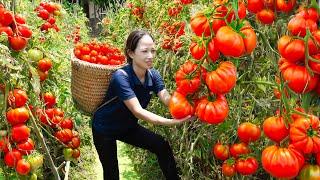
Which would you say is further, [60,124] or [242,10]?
[60,124]

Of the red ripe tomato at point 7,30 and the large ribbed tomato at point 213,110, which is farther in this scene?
the red ripe tomato at point 7,30

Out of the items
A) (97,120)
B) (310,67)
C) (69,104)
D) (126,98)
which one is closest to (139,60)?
(126,98)

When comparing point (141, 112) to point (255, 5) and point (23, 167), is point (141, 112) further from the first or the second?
point (255, 5)

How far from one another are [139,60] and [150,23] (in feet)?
8.29

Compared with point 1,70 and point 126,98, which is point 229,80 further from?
point 126,98

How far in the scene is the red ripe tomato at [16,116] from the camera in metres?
2.12

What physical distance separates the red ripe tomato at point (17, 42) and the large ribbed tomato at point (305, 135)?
1.24 m

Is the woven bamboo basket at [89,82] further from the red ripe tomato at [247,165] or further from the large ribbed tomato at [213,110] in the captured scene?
the large ribbed tomato at [213,110]

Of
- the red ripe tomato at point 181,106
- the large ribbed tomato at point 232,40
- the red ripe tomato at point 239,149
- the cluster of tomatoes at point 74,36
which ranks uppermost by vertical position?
the large ribbed tomato at point 232,40

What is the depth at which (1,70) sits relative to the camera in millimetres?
1935

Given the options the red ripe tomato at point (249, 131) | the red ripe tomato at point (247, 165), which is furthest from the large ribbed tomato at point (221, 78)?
the red ripe tomato at point (247, 165)

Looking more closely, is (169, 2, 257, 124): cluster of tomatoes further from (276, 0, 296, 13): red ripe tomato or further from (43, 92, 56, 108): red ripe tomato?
(43, 92, 56, 108): red ripe tomato

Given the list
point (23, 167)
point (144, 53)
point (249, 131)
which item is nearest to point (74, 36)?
point (144, 53)

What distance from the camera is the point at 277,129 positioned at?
1290 mm
